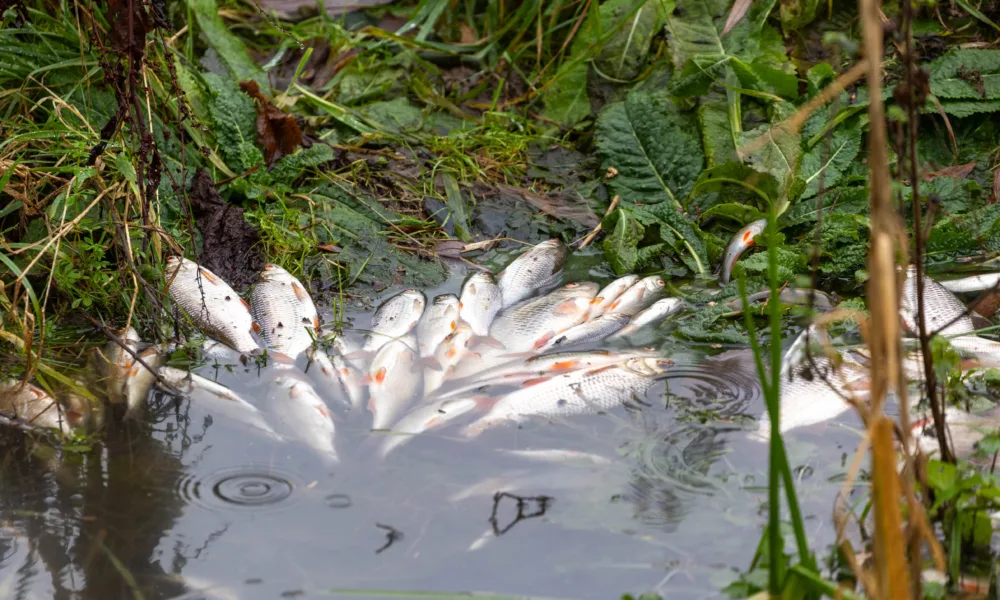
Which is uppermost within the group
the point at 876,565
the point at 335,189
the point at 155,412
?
the point at 335,189

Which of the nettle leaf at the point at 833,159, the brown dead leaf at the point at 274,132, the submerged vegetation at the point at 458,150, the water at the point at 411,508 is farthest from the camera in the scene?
the brown dead leaf at the point at 274,132

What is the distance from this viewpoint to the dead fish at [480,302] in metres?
3.50

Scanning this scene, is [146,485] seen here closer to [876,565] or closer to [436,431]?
[436,431]

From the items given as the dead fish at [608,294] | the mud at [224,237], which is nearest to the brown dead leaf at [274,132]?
the mud at [224,237]

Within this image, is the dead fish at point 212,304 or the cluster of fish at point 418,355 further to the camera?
the dead fish at point 212,304

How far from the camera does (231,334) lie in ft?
10.8

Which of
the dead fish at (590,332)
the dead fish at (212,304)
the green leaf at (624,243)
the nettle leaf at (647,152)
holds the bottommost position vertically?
the dead fish at (590,332)

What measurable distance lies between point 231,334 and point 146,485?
85 cm

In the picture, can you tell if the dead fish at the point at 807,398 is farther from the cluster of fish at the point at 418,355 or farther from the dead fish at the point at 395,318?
the dead fish at the point at 395,318

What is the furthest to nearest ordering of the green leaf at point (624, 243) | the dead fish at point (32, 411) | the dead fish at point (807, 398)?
the green leaf at point (624, 243) → the dead fish at point (32, 411) → the dead fish at point (807, 398)

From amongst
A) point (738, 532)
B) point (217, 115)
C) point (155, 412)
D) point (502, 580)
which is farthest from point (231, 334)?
point (738, 532)

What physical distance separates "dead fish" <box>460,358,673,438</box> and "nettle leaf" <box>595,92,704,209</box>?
1.36 m

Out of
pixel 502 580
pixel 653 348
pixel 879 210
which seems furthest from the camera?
pixel 653 348

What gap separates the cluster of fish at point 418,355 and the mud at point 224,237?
0.56 feet
